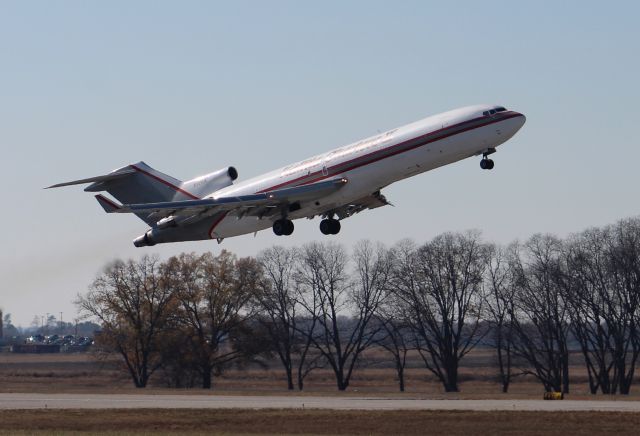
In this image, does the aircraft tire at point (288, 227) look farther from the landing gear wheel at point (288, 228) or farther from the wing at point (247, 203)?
the wing at point (247, 203)

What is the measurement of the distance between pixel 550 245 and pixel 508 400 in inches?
1386

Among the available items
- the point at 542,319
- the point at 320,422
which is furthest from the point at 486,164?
the point at 542,319

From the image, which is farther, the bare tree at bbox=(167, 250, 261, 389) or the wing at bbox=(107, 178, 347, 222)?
the bare tree at bbox=(167, 250, 261, 389)

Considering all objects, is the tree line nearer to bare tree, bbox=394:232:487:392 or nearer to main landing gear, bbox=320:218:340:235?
bare tree, bbox=394:232:487:392

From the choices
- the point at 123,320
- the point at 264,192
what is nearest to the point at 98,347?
the point at 123,320

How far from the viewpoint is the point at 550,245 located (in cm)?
9356

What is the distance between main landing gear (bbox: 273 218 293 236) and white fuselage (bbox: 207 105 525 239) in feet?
1.28

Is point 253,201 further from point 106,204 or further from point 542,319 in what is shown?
point 542,319

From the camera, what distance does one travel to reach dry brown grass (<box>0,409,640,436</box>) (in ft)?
151

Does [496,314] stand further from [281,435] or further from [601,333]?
[281,435]

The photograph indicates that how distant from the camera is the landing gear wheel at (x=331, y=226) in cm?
5478

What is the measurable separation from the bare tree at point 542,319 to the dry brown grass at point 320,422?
35399 mm

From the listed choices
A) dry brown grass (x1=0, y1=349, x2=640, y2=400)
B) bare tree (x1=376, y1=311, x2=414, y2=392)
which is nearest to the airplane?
dry brown grass (x1=0, y1=349, x2=640, y2=400)

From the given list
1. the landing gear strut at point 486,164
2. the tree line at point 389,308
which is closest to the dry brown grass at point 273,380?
the tree line at point 389,308
